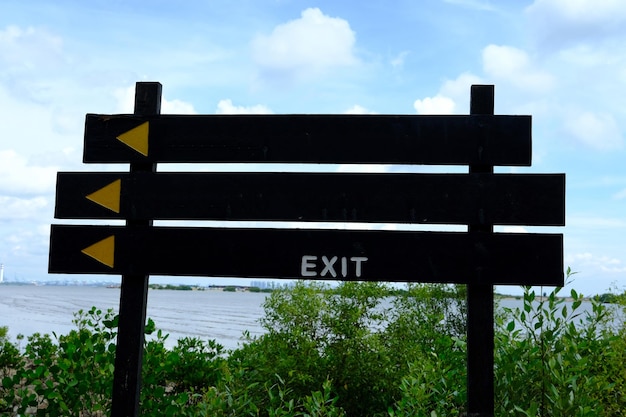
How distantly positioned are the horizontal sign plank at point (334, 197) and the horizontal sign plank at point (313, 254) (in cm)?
13

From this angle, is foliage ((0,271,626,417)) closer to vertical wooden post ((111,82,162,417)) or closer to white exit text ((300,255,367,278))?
vertical wooden post ((111,82,162,417))

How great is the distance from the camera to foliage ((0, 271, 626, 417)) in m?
4.86

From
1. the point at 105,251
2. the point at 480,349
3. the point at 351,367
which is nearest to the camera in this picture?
the point at 480,349

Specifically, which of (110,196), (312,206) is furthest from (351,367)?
(110,196)

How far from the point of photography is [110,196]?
507 cm

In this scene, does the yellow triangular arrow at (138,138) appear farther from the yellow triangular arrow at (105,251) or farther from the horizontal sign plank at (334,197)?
the yellow triangular arrow at (105,251)

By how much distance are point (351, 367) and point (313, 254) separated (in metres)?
1.94

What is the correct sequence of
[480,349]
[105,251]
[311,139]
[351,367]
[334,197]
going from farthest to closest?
[351,367] < [105,251] < [311,139] < [334,197] < [480,349]

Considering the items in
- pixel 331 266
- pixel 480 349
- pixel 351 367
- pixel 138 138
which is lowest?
pixel 351 367

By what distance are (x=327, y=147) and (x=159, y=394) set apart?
2.76 m

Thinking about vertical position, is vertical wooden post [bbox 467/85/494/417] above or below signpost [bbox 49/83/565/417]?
below

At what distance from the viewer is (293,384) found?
6.20 m

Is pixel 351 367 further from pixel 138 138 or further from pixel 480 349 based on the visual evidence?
pixel 138 138

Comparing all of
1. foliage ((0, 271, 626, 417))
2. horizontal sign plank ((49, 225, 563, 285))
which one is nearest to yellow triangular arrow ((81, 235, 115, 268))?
horizontal sign plank ((49, 225, 563, 285))
